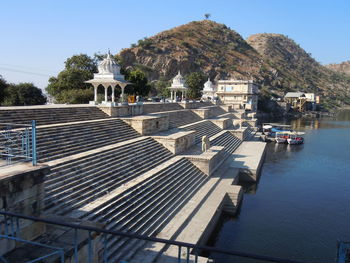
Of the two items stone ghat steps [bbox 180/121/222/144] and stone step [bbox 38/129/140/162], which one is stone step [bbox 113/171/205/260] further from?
stone ghat steps [bbox 180/121/222/144]

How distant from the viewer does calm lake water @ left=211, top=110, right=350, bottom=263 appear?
1240 cm

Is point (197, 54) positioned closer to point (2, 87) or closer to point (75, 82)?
point (75, 82)

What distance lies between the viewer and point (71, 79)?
108ft

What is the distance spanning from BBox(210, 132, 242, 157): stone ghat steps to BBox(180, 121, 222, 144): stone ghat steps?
3.29ft

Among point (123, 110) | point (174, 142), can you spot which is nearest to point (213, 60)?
point (123, 110)

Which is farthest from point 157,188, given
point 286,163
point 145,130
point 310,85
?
point 310,85

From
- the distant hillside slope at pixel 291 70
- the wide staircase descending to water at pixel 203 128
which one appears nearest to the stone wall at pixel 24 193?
the wide staircase descending to water at pixel 203 128

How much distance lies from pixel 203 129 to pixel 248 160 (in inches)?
230

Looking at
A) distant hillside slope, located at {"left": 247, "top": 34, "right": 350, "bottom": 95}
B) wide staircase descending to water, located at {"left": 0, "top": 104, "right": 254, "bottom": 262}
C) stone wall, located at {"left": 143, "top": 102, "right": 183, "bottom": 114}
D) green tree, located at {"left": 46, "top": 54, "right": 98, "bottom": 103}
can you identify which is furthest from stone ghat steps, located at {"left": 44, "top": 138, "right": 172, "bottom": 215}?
distant hillside slope, located at {"left": 247, "top": 34, "right": 350, "bottom": 95}

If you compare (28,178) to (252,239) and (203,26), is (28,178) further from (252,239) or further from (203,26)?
(203,26)

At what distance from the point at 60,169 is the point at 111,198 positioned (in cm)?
221

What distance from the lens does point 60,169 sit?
36.2 feet

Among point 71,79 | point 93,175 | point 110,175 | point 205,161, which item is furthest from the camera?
point 71,79

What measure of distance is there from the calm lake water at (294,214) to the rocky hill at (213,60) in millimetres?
54760
